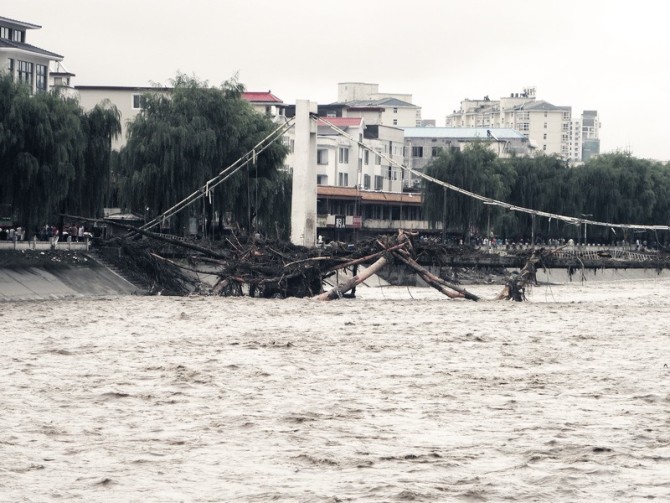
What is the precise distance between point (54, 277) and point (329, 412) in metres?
36.4

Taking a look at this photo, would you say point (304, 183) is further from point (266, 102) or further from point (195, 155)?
point (266, 102)

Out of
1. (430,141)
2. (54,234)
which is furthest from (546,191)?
(430,141)

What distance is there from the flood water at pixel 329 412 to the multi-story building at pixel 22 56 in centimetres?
5395

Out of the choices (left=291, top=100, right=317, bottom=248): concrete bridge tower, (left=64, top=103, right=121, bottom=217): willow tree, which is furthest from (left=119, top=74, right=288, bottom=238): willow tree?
(left=64, top=103, right=121, bottom=217): willow tree

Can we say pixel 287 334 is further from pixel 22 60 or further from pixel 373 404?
pixel 22 60

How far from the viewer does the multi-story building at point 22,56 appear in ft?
309

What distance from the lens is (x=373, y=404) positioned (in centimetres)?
2370

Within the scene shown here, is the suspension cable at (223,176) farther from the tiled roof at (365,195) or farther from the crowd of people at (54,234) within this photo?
the tiled roof at (365,195)

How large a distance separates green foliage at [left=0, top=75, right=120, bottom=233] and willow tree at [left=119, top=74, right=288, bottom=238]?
491 inches

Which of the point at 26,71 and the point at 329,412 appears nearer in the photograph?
the point at 329,412

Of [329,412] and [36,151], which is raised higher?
[36,151]

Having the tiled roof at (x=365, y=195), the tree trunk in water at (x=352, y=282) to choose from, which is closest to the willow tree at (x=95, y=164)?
the tree trunk in water at (x=352, y=282)

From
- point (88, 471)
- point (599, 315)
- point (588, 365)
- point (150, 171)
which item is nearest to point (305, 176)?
point (150, 171)

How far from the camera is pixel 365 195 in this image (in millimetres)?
126312
